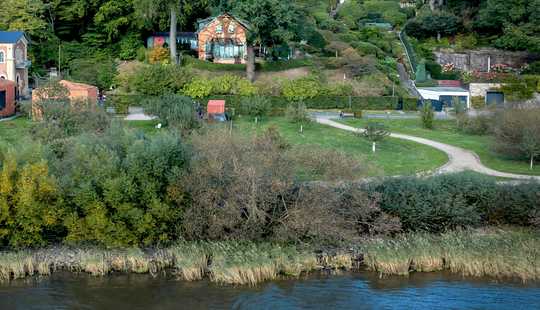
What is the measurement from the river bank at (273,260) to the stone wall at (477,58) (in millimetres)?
40107

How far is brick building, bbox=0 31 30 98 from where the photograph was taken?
5303 centimetres

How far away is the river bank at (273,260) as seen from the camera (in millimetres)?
25531

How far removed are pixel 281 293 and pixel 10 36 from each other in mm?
36276

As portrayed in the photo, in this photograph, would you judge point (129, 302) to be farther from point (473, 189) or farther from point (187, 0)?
point (187, 0)

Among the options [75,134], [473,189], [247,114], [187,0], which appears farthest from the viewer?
[187,0]

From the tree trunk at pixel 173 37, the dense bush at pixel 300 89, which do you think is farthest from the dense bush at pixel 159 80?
the dense bush at pixel 300 89

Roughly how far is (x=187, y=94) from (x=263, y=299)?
29.3 metres

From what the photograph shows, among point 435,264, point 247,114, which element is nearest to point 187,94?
point 247,114

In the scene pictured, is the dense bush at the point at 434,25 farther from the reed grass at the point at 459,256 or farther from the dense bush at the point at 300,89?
the reed grass at the point at 459,256

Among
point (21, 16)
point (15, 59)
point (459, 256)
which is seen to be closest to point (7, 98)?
point (15, 59)

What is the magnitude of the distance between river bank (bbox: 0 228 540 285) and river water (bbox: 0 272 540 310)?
41 centimetres

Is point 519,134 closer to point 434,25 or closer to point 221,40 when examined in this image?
point 221,40

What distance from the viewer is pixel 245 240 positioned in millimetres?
27250

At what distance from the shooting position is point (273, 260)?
85.1ft
